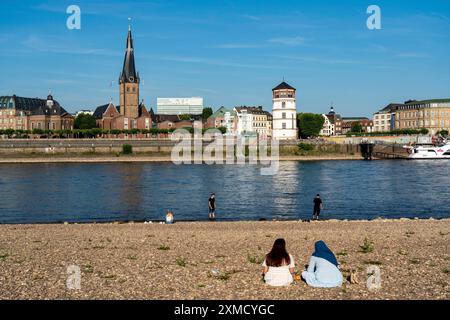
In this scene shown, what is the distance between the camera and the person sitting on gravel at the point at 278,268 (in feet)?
36.1

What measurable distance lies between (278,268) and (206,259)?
3.70m

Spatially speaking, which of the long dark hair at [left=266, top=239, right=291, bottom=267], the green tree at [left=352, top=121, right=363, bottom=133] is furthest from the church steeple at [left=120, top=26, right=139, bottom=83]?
the long dark hair at [left=266, top=239, right=291, bottom=267]

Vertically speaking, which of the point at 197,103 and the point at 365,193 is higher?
the point at 197,103

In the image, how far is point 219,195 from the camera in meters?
38.1

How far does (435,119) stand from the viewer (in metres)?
133

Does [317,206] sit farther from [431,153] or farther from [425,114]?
[425,114]

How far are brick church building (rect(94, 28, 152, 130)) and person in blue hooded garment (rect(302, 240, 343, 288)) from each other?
Answer: 10873cm

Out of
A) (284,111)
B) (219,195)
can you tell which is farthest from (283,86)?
(219,195)
